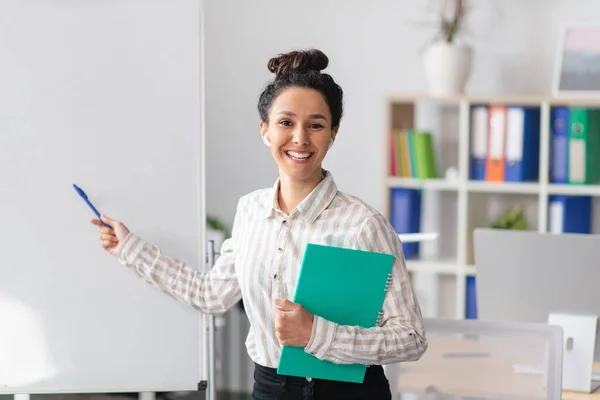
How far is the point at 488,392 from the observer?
182cm

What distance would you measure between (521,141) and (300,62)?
1973mm

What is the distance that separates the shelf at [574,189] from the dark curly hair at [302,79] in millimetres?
1967

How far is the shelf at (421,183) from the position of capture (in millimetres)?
3500

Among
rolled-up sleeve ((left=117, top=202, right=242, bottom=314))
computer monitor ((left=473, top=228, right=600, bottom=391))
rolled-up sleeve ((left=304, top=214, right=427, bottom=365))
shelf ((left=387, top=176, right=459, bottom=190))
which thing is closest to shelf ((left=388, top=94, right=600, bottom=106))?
shelf ((left=387, top=176, right=459, bottom=190))

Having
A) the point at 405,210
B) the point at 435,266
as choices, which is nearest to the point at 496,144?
the point at 405,210

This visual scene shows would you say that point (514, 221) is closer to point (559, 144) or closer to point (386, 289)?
point (559, 144)

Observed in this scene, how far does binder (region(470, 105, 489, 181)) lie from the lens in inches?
135

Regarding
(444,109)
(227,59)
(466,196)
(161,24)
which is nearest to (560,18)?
(444,109)

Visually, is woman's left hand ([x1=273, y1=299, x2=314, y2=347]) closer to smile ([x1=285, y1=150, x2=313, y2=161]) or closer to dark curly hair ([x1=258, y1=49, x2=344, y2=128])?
smile ([x1=285, y1=150, x2=313, y2=161])

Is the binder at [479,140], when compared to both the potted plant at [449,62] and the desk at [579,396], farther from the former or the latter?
the desk at [579,396]

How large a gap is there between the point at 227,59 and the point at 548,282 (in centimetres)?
226

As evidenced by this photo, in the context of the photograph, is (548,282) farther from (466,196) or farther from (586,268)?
(466,196)

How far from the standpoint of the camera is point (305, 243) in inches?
65.2


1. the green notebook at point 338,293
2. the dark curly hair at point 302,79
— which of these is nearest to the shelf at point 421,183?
the dark curly hair at point 302,79
